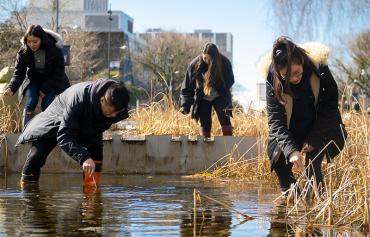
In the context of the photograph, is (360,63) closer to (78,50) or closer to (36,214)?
(78,50)

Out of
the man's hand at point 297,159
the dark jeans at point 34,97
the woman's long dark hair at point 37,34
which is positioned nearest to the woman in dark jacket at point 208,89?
the dark jeans at point 34,97

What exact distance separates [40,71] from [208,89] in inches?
94.2

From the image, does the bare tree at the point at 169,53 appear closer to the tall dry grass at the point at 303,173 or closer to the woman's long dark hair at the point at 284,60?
the tall dry grass at the point at 303,173

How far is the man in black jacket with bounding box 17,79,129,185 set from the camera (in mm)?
5863

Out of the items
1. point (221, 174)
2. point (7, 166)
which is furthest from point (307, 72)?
point (7, 166)

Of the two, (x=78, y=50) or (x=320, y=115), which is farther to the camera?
(x=78, y=50)

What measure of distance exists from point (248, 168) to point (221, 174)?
32 centimetres

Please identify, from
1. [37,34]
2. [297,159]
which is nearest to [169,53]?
[37,34]

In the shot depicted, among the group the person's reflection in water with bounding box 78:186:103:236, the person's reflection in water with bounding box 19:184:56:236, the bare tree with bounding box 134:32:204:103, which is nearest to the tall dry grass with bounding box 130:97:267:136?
the person's reflection in water with bounding box 78:186:103:236

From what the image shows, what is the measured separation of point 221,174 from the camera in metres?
8.84

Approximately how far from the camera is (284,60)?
523cm

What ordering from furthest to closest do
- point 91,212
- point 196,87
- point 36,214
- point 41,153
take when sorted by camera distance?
point 196,87
point 41,153
point 91,212
point 36,214

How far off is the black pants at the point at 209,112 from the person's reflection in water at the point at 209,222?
3930mm

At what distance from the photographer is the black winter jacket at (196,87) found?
31.6 ft
